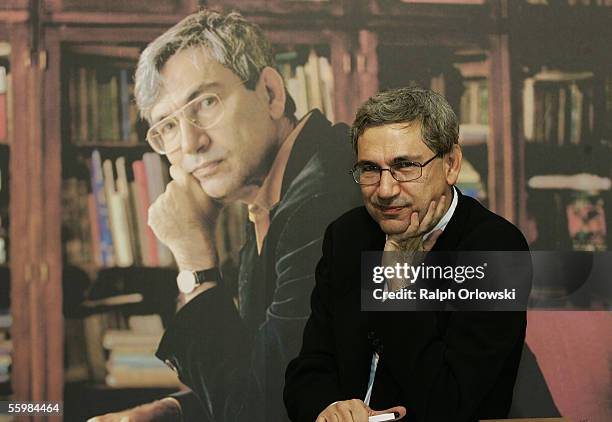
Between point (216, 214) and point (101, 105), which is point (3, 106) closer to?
point (101, 105)

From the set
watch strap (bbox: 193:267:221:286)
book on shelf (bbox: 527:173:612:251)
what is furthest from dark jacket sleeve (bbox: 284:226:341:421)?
book on shelf (bbox: 527:173:612:251)

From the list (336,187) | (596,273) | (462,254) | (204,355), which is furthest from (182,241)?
(596,273)

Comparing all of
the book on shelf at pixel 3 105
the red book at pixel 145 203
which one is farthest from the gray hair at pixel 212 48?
the book on shelf at pixel 3 105

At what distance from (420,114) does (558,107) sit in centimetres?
84

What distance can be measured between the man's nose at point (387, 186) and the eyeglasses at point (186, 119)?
757 mm

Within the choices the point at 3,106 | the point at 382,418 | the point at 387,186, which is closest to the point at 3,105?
the point at 3,106

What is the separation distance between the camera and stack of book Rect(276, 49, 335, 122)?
7.88 feet

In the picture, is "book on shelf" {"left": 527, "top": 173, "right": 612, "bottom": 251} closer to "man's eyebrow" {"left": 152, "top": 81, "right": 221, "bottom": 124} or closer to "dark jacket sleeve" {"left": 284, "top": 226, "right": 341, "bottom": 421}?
"dark jacket sleeve" {"left": 284, "top": 226, "right": 341, "bottom": 421}

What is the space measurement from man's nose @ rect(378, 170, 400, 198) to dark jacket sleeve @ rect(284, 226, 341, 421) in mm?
275

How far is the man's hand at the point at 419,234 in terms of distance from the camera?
1.86 metres

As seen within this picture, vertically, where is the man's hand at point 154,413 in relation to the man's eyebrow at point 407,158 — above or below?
below

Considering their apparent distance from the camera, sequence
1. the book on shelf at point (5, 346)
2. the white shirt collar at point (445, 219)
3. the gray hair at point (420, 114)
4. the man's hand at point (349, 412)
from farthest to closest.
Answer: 1. the book on shelf at point (5, 346)
2. the white shirt collar at point (445, 219)
3. the gray hair at point (420, 114)
4. the man's hand at point (349, 412)

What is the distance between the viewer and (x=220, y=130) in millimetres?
2395

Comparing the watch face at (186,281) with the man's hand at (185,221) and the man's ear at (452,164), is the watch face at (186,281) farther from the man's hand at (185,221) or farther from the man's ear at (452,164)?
the man's ear at (452,164)
